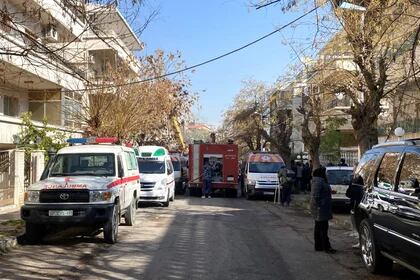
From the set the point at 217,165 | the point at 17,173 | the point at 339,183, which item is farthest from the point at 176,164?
the point at 17,173

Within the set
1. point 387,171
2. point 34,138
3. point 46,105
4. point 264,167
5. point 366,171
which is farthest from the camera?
point 46,105

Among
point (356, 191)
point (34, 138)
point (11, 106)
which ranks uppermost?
point (11, 106)

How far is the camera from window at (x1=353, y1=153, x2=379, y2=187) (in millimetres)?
9234

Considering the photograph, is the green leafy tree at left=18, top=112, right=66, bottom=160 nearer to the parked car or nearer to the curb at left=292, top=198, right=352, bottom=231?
the curb at left=292, top=198, right=352, bottom=231

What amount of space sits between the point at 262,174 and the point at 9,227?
643 inches

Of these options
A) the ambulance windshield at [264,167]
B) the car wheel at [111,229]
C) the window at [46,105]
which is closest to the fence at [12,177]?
the car wheel at [111,229]

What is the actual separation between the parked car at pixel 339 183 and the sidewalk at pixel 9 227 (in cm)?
1084

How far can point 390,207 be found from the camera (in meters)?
7.82

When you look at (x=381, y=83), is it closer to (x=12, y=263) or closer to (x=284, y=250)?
(x=284, y=250)

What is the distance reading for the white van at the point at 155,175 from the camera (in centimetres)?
2136

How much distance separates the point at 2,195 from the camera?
17.5 metres

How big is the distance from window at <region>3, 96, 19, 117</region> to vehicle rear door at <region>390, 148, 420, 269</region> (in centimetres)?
2244

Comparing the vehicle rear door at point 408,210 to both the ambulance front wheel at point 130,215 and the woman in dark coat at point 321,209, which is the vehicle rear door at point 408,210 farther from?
the ambulance front wheel at point 130,215

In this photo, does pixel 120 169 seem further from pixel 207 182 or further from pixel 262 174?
pixel 207 182
